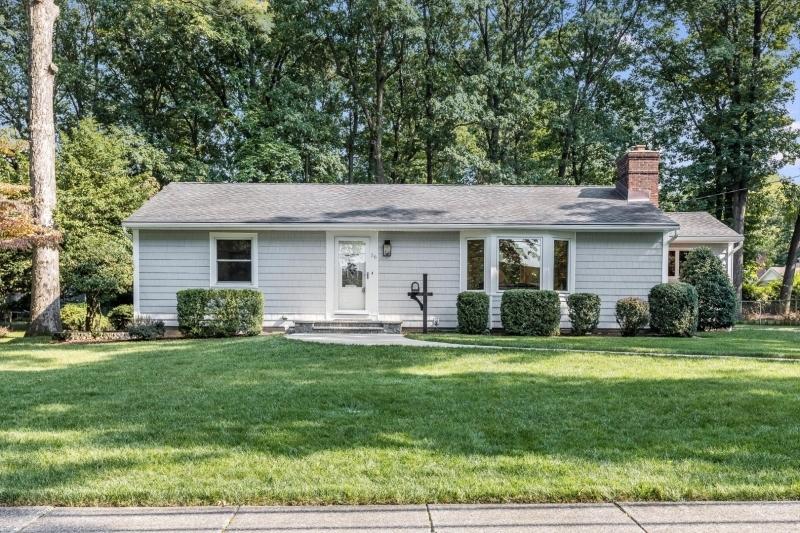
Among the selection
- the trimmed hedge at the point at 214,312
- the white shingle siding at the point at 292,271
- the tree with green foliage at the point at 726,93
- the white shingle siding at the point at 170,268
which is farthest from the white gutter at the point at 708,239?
the white shingle siding at the point at 170,268

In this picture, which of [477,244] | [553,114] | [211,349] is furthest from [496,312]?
[553,114]

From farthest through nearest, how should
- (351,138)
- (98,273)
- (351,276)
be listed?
(351,138), (351,276), (98,273)

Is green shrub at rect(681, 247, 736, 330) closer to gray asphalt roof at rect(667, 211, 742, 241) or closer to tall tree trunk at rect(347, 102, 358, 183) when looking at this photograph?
gray asphalt roof at rect(667, 211, 742, 241)

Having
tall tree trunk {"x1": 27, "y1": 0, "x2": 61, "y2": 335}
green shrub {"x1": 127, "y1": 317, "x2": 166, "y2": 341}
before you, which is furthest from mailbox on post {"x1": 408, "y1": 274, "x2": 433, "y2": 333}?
tall tree trunk {"x1": 27, "y1": 0, "x2": 61, "y2": 335}

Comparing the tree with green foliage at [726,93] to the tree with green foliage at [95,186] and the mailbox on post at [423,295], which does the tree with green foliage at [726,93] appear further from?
the tree with green foliage at [95,186]

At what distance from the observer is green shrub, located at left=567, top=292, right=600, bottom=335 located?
Result: 11250mm

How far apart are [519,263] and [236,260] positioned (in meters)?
6.34

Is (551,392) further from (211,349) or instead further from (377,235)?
(377,235)

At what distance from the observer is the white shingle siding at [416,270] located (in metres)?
12.0

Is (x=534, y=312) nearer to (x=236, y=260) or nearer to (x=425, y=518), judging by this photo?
(x=236, y=260)

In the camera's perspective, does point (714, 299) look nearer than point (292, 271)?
No

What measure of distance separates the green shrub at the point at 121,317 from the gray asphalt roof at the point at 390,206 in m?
2.15

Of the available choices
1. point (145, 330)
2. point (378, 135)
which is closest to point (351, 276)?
point (145, 330)

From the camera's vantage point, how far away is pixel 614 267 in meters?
11.9
